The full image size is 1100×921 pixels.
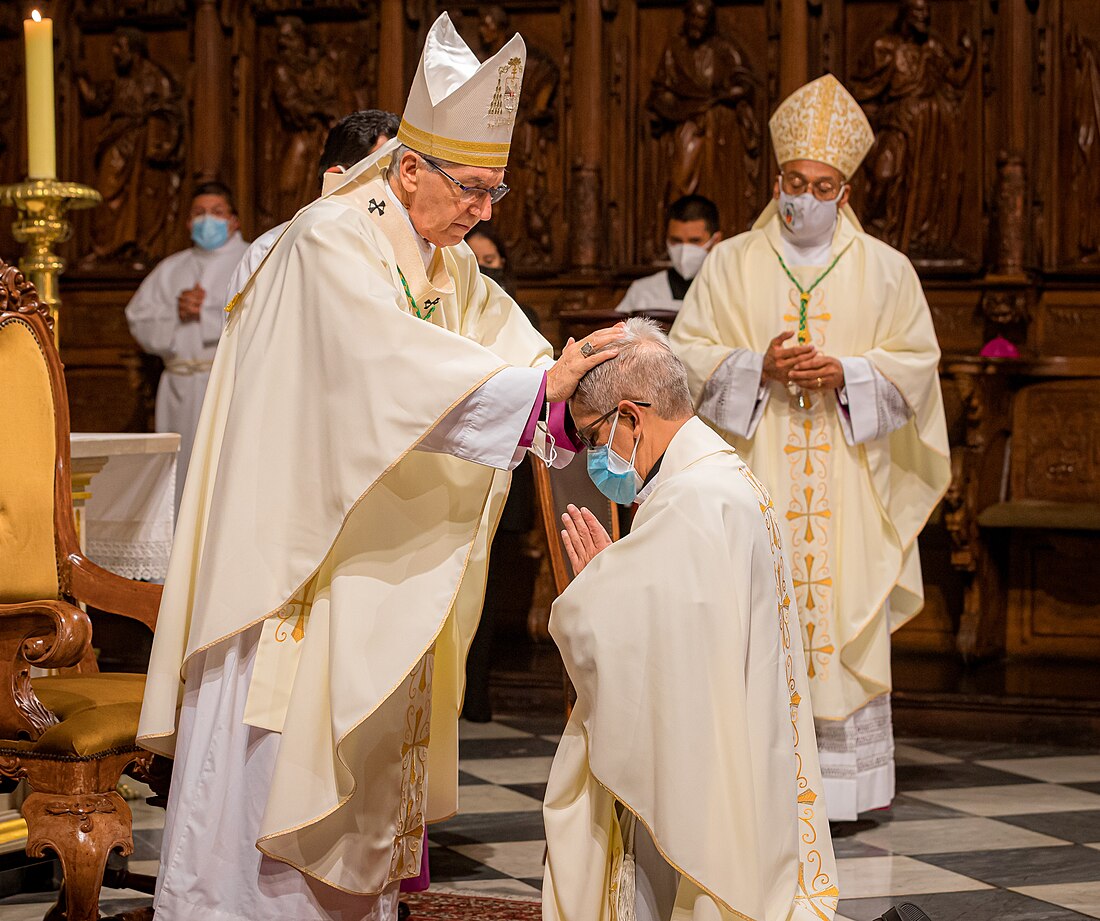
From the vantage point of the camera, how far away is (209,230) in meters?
7.96

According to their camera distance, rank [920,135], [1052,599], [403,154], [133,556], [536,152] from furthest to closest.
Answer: [536,152], [920,135], [1052,599], [133,556], [403,154]

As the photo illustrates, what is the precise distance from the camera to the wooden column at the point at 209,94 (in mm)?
8547

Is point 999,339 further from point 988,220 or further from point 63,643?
point 63,643

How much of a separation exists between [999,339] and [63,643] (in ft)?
16.6

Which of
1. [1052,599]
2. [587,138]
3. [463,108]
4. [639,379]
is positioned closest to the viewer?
[639,379]

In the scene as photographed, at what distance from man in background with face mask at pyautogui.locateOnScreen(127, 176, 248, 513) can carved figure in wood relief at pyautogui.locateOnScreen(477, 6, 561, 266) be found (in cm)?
147

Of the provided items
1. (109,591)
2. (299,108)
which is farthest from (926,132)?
(109,591)

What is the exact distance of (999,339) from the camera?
7.25m

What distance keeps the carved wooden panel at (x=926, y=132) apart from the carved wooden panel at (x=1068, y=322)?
1.36 ft

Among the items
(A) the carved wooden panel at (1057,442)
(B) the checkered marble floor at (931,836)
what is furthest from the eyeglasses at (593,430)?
(A) the carved wooden panel at (1057,442)

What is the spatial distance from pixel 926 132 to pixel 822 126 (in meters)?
2.71

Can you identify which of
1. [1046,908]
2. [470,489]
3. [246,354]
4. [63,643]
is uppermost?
[246,354]

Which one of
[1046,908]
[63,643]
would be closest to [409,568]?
[63,643]

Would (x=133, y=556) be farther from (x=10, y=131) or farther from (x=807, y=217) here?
(x=10, y=131)
